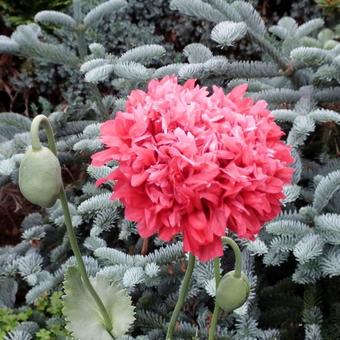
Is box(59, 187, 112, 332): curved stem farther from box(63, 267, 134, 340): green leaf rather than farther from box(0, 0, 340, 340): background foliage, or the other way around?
box(0, 0, 340, 340): background foliage

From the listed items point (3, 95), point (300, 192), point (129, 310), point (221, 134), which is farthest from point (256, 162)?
point (3, 95)

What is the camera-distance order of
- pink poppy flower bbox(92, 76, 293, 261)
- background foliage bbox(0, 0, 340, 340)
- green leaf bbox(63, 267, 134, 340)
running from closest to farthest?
pink poppy flower bbox(92, 76, 293, 261)
green leaf bbox(63, 267, 134, 340)
background foliage bbox(0, 0, 340, 340)

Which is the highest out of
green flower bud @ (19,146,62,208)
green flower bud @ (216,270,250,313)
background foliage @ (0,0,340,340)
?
green flower bud @ (19,146,62,208)

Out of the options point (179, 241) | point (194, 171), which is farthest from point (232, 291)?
point (179, 241)

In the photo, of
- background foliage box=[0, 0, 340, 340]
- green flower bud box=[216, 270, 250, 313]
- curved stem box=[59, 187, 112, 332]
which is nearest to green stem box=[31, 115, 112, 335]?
curved stem box=[59, 187, 112, 332]

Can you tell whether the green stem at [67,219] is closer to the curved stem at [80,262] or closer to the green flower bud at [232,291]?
the curved stem at [80,262]

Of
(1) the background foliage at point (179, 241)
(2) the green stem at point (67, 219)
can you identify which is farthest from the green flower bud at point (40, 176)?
(1) the background foliage at point (179, 241)

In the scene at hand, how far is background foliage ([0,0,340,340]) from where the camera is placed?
1.20 metres

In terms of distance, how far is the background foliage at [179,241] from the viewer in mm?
1203

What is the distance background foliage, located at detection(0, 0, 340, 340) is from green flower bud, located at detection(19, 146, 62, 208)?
1.60ft

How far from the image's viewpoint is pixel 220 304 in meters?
0.74

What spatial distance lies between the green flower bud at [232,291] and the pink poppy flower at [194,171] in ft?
0.27

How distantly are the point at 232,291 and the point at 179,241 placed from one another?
0.57m

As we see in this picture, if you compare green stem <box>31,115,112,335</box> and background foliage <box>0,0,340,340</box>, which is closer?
green stem <box>31,115,112,335</box>
